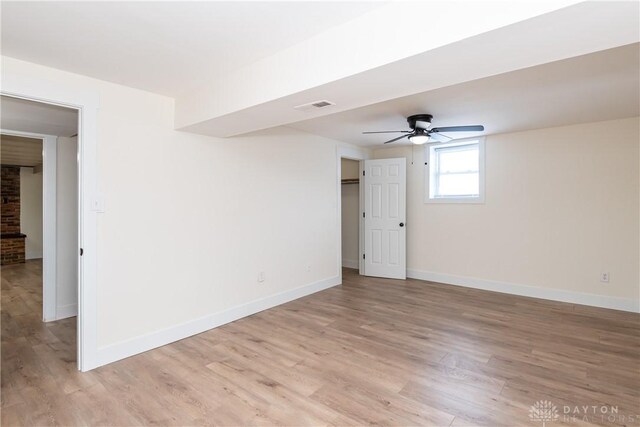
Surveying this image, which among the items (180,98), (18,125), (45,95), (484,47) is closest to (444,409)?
(484,47)

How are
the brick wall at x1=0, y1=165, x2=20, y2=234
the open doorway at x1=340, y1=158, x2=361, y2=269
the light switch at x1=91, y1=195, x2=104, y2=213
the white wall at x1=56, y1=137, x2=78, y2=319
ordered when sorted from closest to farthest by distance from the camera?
the light switch at x1=91, y1=195, x2=104, y2=213 → the white wall at x1=56, y1=137, x2=78, y2=319 → the open doorway at x1=340, y1=158, x2=361, y2=269 → the brick wall at x1=0, y1=165, x2=20, y2=234

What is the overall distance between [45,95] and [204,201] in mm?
1498

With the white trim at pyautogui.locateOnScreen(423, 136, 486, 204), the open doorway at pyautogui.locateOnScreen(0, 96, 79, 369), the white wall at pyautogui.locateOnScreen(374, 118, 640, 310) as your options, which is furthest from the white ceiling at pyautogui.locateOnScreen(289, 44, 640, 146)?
the open doorway at pyautogui.locateOnScreen(0, 96, 79, 369)

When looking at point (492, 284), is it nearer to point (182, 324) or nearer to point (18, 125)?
point (182, 324)

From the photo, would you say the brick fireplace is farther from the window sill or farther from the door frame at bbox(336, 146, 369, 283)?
the window sill

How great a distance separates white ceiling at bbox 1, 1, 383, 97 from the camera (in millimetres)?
1767

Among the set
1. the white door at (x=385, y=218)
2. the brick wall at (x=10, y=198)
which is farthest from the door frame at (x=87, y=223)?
the brick wall at (x=10, y=198)

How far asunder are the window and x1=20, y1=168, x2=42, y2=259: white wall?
28.8 ft

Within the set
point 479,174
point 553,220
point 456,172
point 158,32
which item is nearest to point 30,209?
point 158,32

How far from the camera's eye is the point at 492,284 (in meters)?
4.99

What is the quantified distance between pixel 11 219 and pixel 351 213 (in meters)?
7.80

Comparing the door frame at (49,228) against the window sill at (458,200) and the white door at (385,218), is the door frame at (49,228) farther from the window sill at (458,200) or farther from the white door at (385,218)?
the window sill at (458,200)

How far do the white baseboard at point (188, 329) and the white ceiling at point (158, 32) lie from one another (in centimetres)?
226

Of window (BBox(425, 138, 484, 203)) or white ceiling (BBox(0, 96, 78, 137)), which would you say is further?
window (BBox(425, 138, 484, 203))
